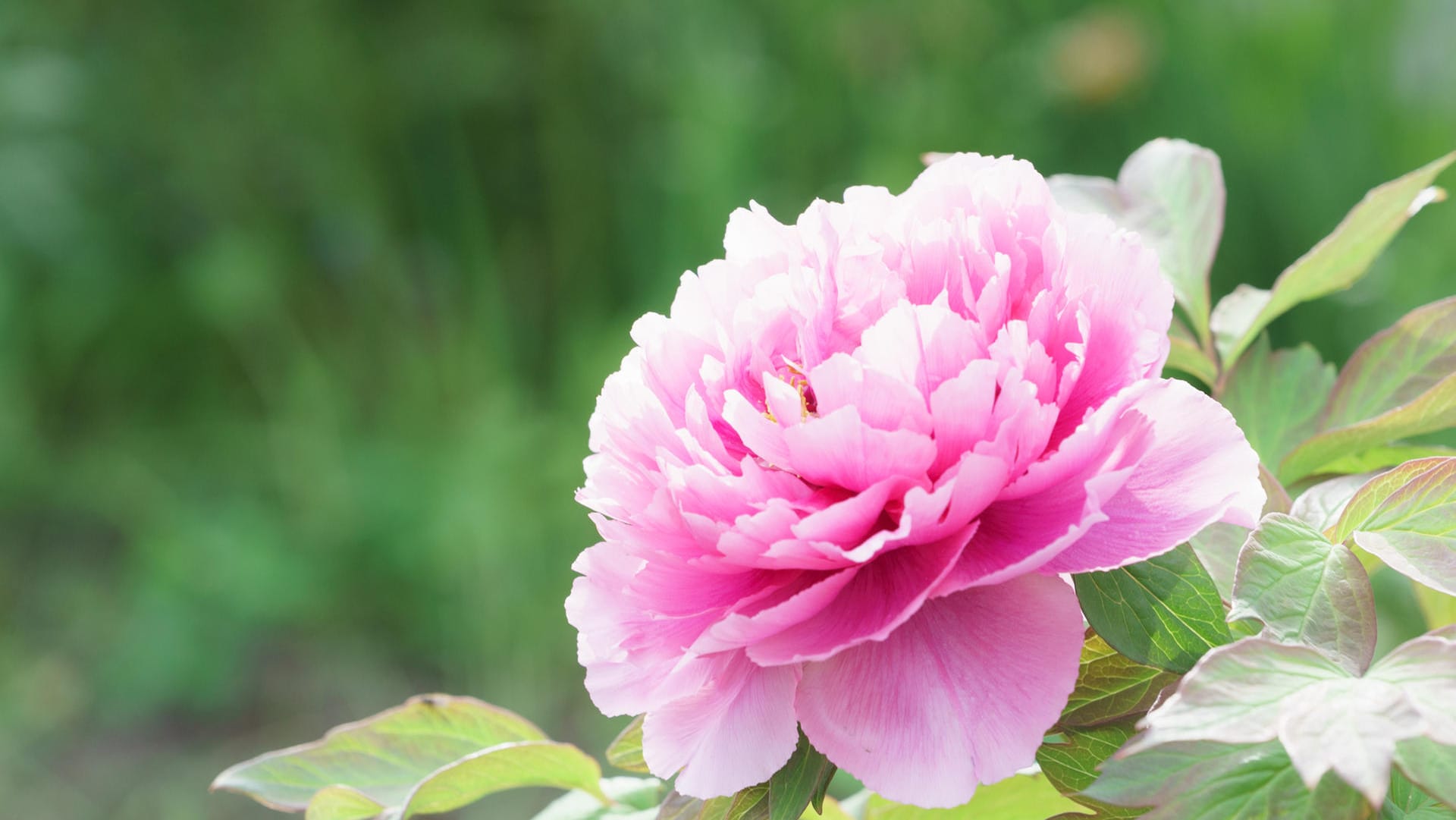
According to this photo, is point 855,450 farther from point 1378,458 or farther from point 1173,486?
point 1378,458

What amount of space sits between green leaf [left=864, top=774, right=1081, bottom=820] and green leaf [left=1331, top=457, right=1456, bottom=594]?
101 mm

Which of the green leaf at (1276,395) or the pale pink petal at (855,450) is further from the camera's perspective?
the green leaf at (1276,395)

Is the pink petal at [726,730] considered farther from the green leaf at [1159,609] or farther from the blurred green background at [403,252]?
the blurred green background at [403,252]

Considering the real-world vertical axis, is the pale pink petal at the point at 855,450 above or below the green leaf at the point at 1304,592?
above

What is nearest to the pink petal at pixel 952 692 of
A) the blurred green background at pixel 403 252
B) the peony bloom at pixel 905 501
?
the peony bloom at pixel 905 501

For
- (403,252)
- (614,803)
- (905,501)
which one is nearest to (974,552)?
(905,501)

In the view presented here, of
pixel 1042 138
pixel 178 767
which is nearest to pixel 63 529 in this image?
pixel 178 767

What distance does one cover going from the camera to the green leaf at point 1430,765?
212 millimetres

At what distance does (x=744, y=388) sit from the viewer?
291 mm

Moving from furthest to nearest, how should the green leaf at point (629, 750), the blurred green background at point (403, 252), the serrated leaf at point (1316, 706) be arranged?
1. the blurred green background at point (403, 252)
2. the green leaf at point (629, 750)
3. the serrated leaf at point (1316, 706)

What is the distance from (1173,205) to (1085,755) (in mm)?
199

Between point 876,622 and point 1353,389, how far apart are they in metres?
0.20

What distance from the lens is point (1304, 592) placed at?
0.25m

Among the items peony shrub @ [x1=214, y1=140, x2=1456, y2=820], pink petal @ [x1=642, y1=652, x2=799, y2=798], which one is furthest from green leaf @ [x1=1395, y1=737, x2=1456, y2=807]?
pink petal @ [x1=642, y1=652, x2=799, y2=798]
